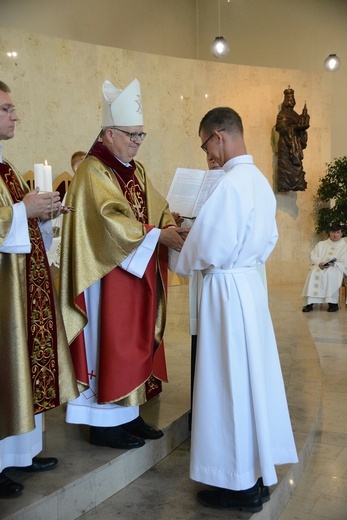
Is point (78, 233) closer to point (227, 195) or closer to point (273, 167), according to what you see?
point (227, 195)

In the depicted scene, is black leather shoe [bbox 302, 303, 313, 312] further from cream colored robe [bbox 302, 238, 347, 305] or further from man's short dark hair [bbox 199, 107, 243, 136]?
man's short dark hair [bbox 199, 107, 243, 136]

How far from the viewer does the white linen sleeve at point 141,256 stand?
109 inches

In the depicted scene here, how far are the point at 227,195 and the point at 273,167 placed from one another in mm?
8768

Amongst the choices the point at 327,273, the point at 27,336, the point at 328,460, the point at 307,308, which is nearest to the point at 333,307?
the point at 307,308

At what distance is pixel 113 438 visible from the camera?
283 centimetres

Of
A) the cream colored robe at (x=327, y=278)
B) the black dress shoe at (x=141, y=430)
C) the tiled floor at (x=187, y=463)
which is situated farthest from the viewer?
the cream colored robe at (x=327, y=278)

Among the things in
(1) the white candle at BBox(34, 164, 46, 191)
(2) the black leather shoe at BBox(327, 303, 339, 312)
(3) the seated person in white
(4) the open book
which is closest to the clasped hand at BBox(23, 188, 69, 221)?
(1) the white candle at BBox(34, 164, 46, 191)

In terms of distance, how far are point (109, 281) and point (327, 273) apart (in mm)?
6042

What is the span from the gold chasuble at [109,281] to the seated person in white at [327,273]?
5568mm

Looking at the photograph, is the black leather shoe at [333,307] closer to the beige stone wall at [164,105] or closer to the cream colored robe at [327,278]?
the cream colored robe at [327,278]

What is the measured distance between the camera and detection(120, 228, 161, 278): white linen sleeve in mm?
2766

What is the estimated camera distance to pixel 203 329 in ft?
8.09

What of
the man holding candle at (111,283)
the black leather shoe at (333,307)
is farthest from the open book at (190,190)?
the black leather shoe at (333,307)

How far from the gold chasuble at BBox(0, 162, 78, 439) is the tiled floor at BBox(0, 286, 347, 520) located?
13.0 inches
